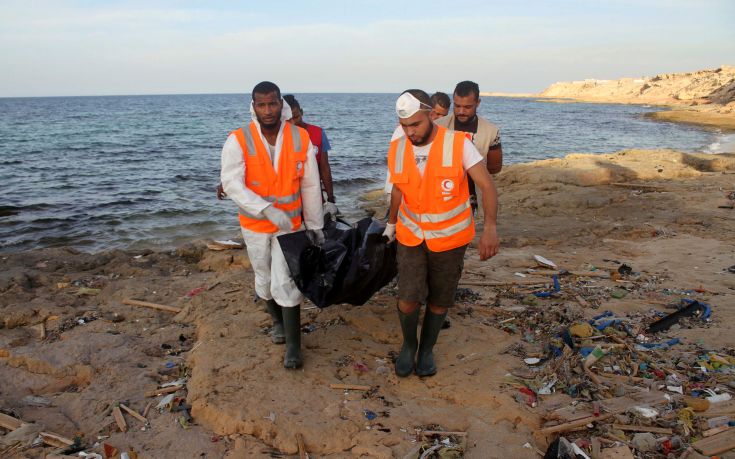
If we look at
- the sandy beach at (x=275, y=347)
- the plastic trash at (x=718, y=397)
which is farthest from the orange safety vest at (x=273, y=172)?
the plastic trash at (x=718, y=397)

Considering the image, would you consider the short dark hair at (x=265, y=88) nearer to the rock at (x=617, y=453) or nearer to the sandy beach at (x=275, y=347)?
the sandy beach at (x=275, y=347)

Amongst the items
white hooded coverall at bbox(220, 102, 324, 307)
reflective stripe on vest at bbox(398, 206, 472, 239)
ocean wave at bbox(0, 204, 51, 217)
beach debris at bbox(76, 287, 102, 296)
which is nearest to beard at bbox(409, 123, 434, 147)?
reflective stripe on vest at bbox(398, 206, 472, 239)

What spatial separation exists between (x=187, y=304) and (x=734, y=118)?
4070 cm

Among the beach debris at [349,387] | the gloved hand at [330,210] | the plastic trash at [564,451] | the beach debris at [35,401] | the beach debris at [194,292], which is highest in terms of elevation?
the gloved hand at [330,210]

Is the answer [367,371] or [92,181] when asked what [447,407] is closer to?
[367,371]

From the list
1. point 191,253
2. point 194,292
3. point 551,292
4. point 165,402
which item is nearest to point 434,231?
point 165,402

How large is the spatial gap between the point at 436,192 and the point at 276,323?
1.91 meters

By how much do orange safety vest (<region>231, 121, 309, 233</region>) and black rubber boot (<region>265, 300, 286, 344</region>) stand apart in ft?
2.51

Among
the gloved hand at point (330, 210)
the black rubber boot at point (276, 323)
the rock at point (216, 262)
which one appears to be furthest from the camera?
the rock at point (216, 262)

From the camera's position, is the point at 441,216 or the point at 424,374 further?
the point at 424,374

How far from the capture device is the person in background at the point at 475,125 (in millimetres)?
4410

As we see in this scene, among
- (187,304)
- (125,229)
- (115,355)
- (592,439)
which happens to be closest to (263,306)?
(187,304)

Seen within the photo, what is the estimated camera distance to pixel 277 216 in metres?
3.69

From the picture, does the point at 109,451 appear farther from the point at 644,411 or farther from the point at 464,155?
the point at 644,411
